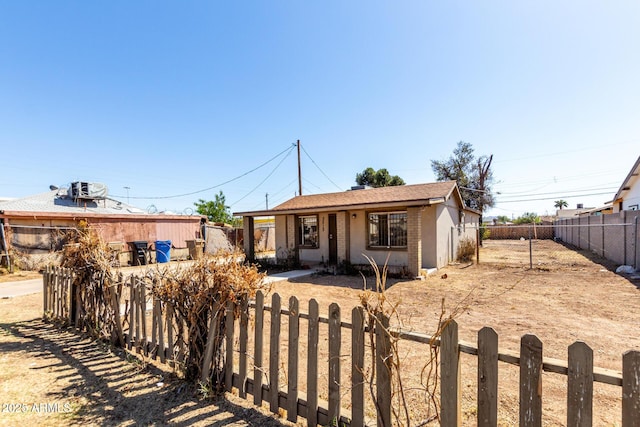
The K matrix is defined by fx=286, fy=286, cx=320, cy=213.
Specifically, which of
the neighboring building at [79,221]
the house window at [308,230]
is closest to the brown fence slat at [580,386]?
the neighboring building at [79,221]

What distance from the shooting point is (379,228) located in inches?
476

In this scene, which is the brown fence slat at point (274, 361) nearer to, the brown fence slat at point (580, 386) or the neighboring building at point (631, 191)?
the brown fence slat at point (580, 386)

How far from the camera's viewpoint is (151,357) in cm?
372

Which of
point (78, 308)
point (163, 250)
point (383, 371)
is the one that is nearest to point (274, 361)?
point (383, 371)

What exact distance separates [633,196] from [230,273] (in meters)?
23.5

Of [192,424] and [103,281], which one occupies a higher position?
[103,281]

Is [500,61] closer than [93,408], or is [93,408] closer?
[93,408]

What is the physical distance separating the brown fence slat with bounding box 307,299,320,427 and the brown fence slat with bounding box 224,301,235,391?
937 mm

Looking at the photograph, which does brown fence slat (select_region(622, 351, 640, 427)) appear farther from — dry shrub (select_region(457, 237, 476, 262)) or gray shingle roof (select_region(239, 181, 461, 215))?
dry shrub (select_region(457, 237, 476, 262))

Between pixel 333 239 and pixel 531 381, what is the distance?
1176 centimetres

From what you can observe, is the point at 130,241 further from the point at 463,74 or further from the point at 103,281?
the point at 463,74

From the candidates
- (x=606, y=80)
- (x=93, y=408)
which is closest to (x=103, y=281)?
(x=93, y=408)

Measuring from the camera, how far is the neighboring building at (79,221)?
41.1 ft

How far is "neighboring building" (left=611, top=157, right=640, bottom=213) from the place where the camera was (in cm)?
1547
